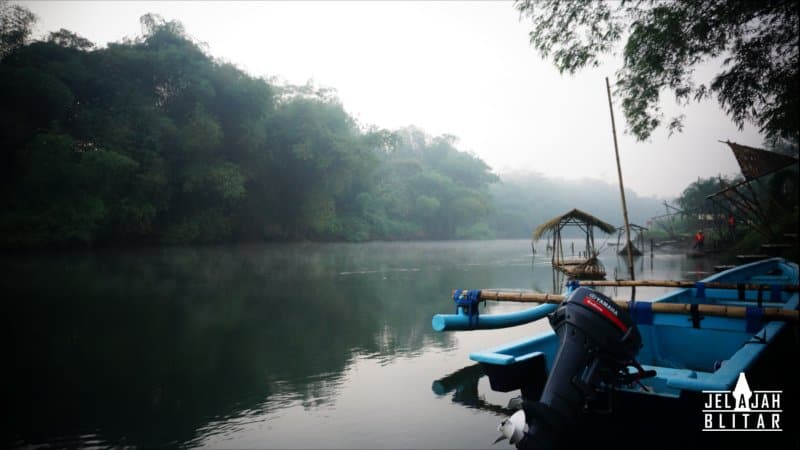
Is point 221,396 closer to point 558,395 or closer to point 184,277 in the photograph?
point 558,395

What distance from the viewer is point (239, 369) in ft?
17.1

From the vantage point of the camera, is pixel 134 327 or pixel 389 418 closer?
pixel 389 418

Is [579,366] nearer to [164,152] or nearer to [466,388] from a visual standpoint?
[466,388]

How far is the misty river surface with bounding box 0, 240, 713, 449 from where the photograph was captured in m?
3.57

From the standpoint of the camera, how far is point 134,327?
7242mm

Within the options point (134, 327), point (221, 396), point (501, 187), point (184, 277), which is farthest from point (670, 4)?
point (501, 187)

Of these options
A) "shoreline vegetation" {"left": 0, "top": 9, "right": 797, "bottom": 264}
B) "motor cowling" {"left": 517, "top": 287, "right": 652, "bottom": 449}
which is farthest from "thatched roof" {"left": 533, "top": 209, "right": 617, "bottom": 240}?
"motor cowling" {"left": 517, "top": 287, "right": 652, "bottom": 449}

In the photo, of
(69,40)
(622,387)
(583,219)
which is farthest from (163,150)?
(622,387)

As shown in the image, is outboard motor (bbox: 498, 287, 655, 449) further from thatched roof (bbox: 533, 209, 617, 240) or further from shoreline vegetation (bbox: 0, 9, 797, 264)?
shoreline vegetation (bbox: 0, 9, 797, 264)

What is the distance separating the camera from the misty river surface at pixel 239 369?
11.7 feet

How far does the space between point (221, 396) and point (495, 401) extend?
2.48m

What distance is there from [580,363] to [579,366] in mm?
17

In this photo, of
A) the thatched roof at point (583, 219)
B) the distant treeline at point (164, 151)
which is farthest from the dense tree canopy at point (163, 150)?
the thatched roof at point (583, 219)

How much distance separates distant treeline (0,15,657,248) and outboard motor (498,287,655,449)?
2473cm
